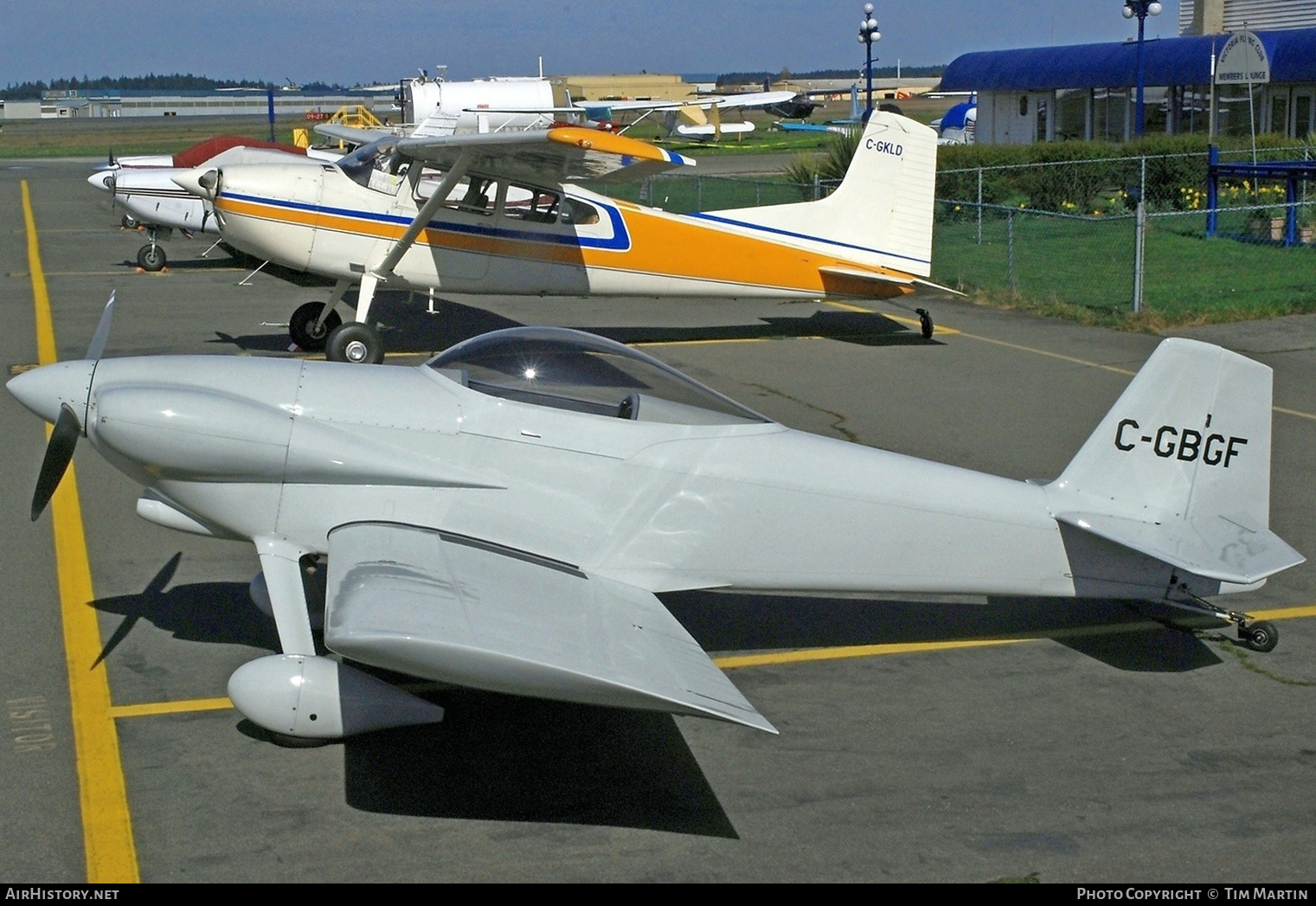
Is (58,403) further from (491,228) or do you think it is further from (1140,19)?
(1140,19)

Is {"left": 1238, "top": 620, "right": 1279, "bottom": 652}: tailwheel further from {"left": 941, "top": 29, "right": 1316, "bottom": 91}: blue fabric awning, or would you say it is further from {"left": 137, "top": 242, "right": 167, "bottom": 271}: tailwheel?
{"left": 941, "top": 29, "right": 1316, "bottom": 91}: blue fabric awning

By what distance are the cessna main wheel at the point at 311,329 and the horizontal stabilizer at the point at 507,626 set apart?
879 centimetres

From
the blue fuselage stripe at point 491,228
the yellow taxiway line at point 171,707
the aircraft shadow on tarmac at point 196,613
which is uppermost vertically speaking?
the blue fuselage stripe at point 491,228

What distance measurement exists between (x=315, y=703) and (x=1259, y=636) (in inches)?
167

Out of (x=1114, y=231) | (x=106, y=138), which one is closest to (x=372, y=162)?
(x=1114, y=231)

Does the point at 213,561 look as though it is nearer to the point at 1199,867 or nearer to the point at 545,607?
the point at 545,607

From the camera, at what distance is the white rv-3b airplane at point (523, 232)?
43.8 feet

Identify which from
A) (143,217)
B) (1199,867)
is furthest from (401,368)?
(143,217)

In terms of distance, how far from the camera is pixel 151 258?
21594mm

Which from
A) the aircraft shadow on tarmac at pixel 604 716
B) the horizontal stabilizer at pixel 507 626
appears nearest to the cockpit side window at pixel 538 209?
the aircraft shadow on tarmac at pixel 604 716

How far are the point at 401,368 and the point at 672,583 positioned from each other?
5.22 feet

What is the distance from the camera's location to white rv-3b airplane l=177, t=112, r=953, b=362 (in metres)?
13.4

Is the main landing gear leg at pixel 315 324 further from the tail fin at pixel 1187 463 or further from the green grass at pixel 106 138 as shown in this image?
the green grass at pixel 106 138

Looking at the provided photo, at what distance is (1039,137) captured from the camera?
41094 millimetres
